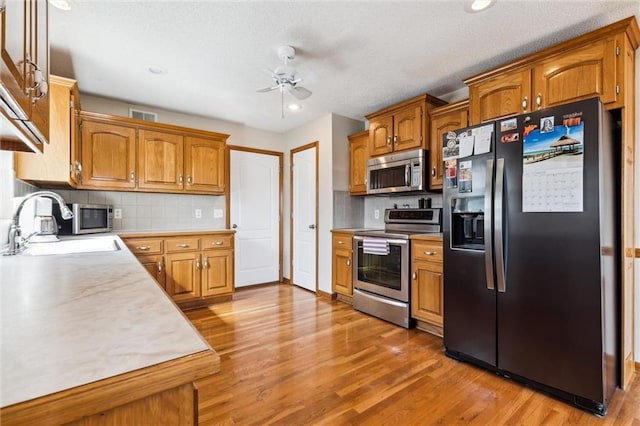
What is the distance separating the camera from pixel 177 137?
370 cm

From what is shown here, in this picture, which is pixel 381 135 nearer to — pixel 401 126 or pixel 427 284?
pixel 401 126

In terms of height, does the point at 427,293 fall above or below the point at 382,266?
below

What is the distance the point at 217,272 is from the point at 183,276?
391 mm

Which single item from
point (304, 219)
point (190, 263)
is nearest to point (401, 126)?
point (304, 219)

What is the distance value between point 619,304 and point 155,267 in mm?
3940

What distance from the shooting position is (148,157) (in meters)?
3.53

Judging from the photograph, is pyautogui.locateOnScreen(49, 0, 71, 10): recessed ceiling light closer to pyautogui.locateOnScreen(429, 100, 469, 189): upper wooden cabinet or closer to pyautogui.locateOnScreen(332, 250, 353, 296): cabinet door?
pyautogui.locateOnScreen(429, 100, 469, 189): upper wooden cabinet

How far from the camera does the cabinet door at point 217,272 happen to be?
3658mm

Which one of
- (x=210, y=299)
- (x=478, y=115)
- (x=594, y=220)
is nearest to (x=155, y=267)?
(x=210, y=299)

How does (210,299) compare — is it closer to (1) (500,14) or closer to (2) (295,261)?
(2) (295,261)

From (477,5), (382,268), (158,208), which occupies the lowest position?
(382,268)

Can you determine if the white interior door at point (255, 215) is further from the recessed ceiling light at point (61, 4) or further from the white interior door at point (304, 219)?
the recessed ceiling light at point (61, 4)

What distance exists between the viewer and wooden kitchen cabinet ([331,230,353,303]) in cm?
372

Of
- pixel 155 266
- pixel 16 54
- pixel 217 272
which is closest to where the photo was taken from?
pixel 16 54
